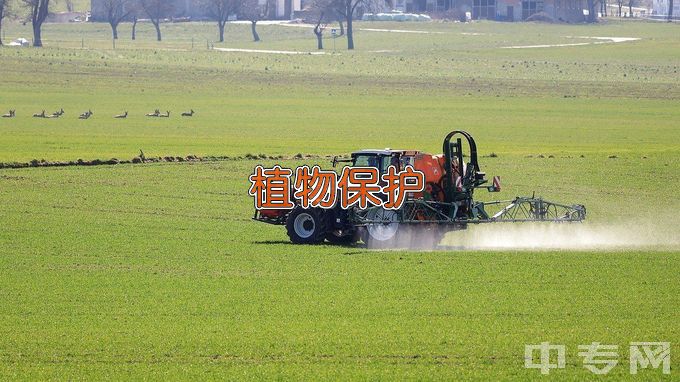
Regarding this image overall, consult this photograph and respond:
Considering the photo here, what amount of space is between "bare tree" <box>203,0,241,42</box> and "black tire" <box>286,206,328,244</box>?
142 metres

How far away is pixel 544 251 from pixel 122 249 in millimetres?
9354

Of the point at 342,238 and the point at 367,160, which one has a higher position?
the point at 367,160

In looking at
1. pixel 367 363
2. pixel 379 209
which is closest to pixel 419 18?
pixel 379 209

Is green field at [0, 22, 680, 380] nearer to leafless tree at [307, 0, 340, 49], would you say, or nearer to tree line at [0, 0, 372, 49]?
tree line at [0, 0, 372, 49]

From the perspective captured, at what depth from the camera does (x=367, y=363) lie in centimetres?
1805

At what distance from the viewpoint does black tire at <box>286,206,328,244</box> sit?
99.3 ft

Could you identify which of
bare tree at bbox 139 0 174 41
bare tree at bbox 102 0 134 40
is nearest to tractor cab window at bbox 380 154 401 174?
bare tree at bbox 102 0 134 40

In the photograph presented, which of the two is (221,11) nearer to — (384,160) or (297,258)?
(384,160)

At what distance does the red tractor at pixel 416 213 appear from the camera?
99.0 ft

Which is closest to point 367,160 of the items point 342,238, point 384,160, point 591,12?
point 384,160

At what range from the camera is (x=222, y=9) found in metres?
174

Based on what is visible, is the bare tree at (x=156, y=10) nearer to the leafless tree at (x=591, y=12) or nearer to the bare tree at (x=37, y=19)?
the bare tree at (x=37, y=19)

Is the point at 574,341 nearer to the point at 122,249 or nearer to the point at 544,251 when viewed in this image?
the point at 544,251

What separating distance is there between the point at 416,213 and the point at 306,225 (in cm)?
259
